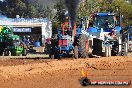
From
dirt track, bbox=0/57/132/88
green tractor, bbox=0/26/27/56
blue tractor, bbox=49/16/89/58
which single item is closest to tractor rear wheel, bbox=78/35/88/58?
blue tractor, bbox=49/16/89/58

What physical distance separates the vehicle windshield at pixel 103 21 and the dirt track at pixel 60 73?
6.17 meters

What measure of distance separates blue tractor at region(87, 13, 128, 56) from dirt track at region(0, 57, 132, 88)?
4.70 metres

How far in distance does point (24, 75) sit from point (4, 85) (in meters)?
1.76

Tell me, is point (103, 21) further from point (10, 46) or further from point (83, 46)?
point (10, 46)

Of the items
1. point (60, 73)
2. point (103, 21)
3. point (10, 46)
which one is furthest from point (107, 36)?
point (10, 46)

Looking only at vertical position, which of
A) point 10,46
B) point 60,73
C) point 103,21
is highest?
point 103,21

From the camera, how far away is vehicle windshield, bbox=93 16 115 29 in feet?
76.6

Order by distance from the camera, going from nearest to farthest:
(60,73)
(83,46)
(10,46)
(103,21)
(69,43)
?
(60,73) → (83,46) → (69,43) → (103,21) → (10,46)

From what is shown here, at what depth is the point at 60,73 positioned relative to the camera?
46.1 ft

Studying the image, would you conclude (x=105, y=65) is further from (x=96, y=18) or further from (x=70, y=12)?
(x=96, y=18)

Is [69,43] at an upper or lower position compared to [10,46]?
upper

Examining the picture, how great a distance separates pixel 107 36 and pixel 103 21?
4.59 ft

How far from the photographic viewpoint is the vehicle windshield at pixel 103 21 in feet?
76.6

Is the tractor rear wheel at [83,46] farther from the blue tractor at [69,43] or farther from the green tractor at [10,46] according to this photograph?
the green tractor at [10,46]
